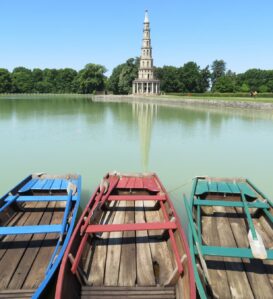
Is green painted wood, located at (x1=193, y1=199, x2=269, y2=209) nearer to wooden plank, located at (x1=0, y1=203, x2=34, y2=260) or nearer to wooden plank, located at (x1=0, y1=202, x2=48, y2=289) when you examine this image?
wooden plank, located at (x1=0, y1=202, x2=48, y2=289)

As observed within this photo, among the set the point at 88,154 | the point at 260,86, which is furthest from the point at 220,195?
the point at 260,86

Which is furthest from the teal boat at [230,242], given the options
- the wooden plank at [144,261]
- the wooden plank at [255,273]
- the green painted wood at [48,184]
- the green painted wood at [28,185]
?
the green painted wood at [28,185]

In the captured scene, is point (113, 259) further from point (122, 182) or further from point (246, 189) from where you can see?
point (246, 189)

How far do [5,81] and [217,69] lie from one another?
3222 inches

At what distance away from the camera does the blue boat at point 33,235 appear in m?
3.98

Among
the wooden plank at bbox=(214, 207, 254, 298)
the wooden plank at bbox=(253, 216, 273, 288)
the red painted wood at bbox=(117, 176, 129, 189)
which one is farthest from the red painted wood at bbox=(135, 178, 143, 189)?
the wooden plank at bbox=(253, 216, 273, 288)

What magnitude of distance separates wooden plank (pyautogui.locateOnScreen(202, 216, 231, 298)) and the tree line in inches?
2859

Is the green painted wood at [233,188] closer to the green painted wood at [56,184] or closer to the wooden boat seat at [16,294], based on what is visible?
the green painted wood at [56,184]

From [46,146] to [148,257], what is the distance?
13.0 meters

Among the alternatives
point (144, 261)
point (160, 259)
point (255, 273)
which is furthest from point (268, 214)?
point (144, 261)

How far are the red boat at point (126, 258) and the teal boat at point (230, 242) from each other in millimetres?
369

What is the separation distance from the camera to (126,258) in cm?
464

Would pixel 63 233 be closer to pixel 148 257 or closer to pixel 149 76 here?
pixel 148 257

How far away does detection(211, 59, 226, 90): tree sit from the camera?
9806cm
